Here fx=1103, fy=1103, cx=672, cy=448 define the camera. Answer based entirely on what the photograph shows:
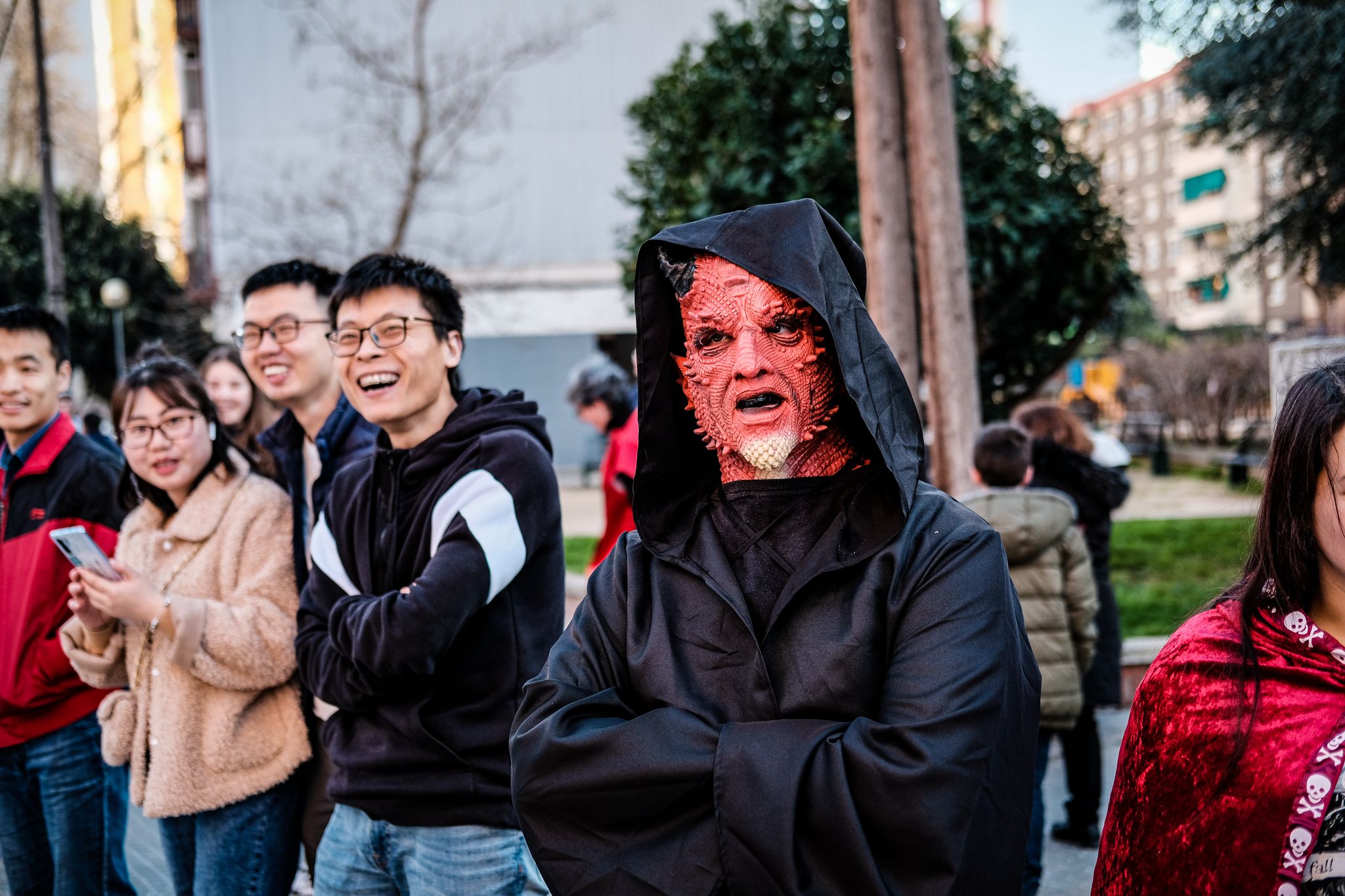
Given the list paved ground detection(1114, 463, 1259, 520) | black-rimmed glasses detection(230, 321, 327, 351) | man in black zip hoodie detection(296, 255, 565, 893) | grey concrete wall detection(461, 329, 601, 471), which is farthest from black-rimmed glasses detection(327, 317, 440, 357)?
grey concrete wall detection(461, 329, 601, 471)

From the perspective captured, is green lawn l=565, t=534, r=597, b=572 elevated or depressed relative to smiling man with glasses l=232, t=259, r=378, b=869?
depressed

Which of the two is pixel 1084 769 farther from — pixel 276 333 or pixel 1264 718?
pixel 276 333

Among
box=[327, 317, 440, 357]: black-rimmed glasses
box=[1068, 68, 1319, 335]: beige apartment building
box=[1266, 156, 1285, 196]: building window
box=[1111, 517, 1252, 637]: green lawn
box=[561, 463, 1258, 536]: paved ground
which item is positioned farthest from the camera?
box=[1068, 68, 1319, 335]: beige apartment building

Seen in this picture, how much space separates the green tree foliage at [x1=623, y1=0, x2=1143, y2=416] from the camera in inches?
247

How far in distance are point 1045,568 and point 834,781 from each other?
3.00m

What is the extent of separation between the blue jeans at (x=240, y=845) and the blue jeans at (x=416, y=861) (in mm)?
422

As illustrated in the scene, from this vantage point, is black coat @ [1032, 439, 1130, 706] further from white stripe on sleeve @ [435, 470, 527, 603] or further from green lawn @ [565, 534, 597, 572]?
green lawn @ [565, 534, 597, 572]

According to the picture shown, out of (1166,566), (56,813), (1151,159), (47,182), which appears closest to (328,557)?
(56,813)

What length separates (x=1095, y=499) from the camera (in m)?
4.95

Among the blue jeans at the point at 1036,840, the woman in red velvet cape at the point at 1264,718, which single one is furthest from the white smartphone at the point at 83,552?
the blue jeans at the point at 1036,840

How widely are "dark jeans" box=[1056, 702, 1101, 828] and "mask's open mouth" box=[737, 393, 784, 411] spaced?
354 centimetres

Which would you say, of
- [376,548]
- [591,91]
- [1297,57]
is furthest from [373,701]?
[591,91]

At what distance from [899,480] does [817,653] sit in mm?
285

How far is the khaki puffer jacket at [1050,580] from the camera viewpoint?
4152 mm
